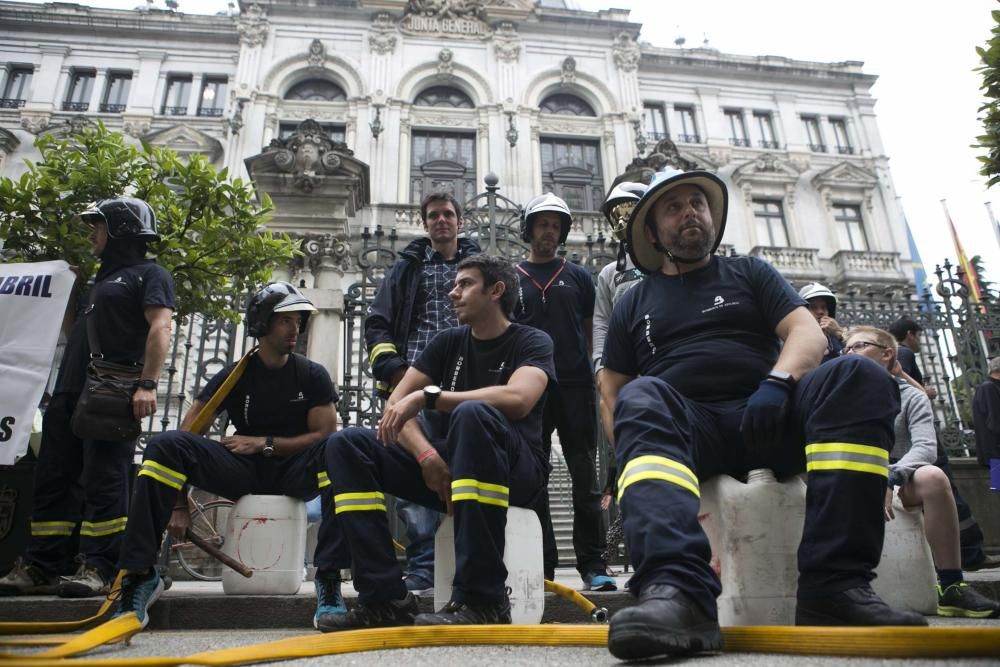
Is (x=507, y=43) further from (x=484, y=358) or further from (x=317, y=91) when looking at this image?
(x=484, y=358)

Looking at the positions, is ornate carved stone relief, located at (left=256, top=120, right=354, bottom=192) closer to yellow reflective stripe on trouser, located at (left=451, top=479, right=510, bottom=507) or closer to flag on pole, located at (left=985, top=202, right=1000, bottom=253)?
yellow reflective stripe on trouser, located at (left=451, top=479, right=510, bottom=507)

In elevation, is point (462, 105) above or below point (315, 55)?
below

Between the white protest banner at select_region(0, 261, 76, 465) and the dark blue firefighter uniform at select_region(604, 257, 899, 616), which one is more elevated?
the white protest banner at select_region(0, 261, 76, 465)

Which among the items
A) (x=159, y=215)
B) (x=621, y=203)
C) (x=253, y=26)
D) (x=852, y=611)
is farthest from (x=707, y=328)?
(x=253, y=26)

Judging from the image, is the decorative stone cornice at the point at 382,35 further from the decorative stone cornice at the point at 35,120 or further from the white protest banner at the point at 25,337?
the white protest banner at the point at 25,337

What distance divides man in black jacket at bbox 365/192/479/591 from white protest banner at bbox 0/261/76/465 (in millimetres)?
2232

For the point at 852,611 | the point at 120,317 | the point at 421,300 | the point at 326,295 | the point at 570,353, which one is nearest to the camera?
the point at 852,611

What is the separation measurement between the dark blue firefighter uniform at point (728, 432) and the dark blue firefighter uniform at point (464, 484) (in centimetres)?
62

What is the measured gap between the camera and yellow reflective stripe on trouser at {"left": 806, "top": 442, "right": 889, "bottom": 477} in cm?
219

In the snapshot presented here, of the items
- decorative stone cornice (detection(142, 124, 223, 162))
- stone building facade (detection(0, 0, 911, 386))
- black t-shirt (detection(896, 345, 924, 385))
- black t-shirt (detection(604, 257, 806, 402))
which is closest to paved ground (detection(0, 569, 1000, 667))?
black t-shirt (detection(604, 257, 806, 402))

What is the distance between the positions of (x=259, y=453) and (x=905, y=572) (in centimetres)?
345

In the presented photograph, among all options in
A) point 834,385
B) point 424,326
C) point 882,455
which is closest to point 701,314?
point 834,385

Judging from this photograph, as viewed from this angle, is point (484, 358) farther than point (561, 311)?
No

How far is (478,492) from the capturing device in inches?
108
